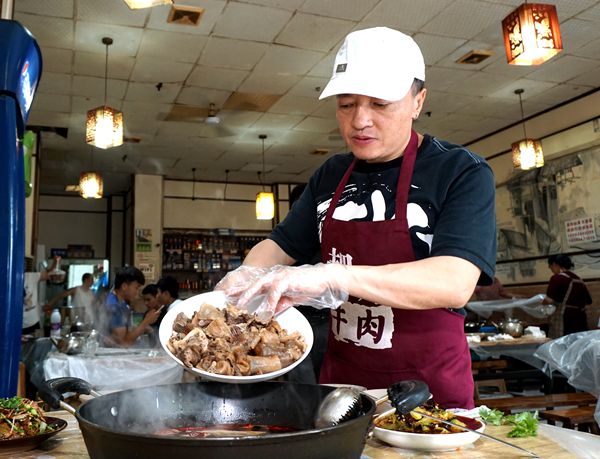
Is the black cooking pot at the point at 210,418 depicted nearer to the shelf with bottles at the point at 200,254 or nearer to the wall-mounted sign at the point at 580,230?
the wall-mounted sign at the point at 580,230

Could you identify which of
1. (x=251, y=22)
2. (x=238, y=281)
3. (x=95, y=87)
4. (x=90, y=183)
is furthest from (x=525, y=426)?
(x=90, y=183)

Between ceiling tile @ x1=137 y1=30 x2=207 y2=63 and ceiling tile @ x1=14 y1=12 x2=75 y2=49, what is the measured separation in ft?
2.45

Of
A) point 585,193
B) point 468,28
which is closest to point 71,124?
point 468,28

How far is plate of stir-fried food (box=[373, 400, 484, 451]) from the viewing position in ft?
3.49

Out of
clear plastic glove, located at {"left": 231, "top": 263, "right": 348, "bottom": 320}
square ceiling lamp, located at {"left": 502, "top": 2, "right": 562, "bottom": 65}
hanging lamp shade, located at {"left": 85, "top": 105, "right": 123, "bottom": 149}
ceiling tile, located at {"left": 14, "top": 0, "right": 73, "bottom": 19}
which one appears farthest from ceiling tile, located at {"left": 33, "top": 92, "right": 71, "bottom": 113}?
clear plastic glove, located at {"left": 231, "top": 263, "right": 348, "bottom": 320}

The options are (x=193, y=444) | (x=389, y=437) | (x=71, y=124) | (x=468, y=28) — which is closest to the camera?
(x=193, y=444)

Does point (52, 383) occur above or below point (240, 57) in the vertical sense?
below

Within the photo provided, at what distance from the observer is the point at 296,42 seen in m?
5.95

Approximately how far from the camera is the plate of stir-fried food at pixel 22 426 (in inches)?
46.4

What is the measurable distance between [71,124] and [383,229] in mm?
8019

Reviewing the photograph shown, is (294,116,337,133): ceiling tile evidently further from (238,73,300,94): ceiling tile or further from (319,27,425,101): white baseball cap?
(319,27,425,101): white baseball cap

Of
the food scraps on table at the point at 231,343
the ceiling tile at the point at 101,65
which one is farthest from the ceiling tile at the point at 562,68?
the food scraps on table at the point at 231,343

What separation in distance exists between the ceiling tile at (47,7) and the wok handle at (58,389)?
4909 mm

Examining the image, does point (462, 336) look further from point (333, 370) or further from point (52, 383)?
point (52, 383)
